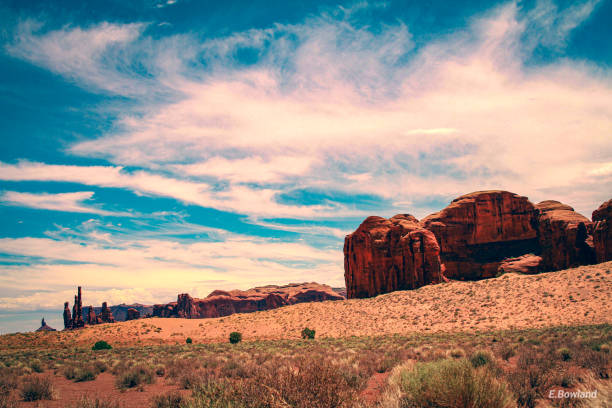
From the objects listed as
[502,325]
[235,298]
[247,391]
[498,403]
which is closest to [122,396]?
[247,391]

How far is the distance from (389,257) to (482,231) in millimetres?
28745

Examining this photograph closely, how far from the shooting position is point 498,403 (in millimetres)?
6348

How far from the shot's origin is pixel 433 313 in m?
45.6

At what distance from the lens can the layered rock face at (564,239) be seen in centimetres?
6245

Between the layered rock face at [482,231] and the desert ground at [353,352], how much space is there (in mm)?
28361

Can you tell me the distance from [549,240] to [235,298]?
107135mm

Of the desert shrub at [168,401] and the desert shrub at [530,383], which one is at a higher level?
the desert shrub at [168,401]

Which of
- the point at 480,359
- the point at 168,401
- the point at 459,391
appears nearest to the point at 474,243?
the point at 480,359

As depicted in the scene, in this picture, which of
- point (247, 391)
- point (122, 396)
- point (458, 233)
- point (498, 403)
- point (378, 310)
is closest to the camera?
point (498, 403)

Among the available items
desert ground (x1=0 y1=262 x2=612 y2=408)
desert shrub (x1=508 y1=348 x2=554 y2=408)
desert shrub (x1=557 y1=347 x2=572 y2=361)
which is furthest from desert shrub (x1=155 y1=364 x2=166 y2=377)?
desert shrub (x1=557 y1=347 x2=572 y2=361)

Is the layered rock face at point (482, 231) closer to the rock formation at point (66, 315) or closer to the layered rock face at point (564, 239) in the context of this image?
the layered rock face at point (564, 239)

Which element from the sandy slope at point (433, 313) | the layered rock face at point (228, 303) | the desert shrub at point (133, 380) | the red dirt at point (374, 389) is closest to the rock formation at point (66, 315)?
the layered rock face at point (228, 303)

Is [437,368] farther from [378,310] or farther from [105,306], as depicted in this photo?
[105,306]

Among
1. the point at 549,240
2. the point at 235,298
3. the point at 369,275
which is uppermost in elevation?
the point at 549,240
